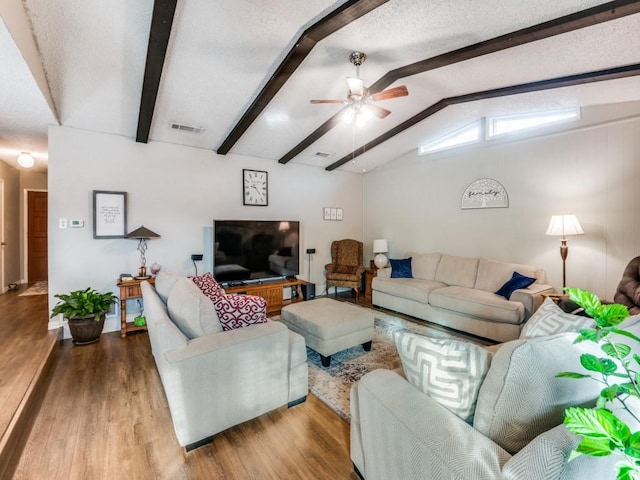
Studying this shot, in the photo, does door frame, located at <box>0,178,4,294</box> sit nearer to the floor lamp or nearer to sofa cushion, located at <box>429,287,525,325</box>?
sofa cushion, located at <box>429,287,525,325</box>

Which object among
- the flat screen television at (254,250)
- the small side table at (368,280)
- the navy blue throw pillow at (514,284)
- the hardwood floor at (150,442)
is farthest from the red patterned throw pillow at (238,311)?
the small side table at (368,280)

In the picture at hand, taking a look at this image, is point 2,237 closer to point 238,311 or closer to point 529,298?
point 238,311

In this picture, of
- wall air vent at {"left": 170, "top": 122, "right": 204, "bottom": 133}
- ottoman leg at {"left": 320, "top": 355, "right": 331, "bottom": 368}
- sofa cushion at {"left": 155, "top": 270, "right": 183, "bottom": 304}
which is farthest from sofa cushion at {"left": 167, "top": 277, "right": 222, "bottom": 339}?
wall air vent at {"left": 170, "top": 122, "right": 204, "bottom": 133}

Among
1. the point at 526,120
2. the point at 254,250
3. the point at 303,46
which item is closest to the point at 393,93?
the point at 303,46

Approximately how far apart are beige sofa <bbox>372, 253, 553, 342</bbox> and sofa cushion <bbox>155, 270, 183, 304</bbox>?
319cm

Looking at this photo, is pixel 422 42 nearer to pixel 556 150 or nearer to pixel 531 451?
pixel 556 150

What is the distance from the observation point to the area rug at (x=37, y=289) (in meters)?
5.21

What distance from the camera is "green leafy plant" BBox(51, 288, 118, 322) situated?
3199mm

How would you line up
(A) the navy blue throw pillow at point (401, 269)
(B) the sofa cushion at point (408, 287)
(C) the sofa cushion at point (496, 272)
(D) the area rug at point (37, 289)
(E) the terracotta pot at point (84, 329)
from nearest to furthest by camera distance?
(E) the terracotta pot at point (84, 329) < (C) the sofa cushion at point (496, 272) < (B) the sofa cushion at point (408, 287) < (A) the navy blue throw pillow at point (401, 269) < (D) the area rug at point (37, 289)

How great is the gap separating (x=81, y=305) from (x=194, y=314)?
2.29 m

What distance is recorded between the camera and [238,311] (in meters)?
2.13

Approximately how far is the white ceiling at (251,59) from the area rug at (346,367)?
9.44 ft

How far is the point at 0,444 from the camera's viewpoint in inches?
64.6

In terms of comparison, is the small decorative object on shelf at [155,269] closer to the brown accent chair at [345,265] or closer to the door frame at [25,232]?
the brown accent chair at [345,265]
